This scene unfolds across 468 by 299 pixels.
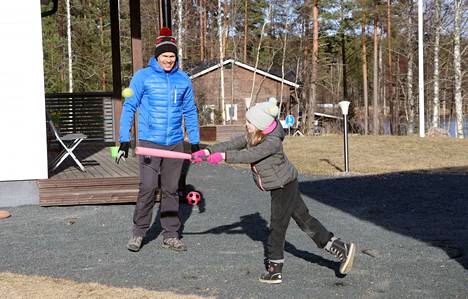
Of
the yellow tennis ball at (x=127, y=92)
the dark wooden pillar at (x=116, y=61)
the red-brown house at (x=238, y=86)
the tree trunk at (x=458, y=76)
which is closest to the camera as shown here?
the yellow tennis ball at (x=127, y=92)

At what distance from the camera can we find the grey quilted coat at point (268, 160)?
179 inches

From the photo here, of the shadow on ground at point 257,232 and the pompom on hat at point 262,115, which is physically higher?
the pompom on hat at point 262,115

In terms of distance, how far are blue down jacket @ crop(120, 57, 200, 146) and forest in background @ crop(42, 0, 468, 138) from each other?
22300 millimetres

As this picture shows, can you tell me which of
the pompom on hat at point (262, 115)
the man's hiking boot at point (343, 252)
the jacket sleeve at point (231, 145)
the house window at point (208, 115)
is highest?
the house window at point (208, 115)

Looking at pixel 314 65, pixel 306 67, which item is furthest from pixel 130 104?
pixel 306 67

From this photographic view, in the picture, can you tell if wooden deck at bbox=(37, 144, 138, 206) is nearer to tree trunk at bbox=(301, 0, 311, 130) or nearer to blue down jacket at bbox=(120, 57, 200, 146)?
blue down jacket at bbox=(120, 57, 200, 146)

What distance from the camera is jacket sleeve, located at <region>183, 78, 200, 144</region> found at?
583 centimetres

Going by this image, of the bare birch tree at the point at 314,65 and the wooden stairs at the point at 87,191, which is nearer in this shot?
the wooden stairs at the point at 87,191

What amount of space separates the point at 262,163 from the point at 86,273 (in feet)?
5.26

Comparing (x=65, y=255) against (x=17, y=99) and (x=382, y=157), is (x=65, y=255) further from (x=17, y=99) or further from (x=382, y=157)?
(x=382, y=157)

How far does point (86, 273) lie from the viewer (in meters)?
4.98

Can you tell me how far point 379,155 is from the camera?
15891mm

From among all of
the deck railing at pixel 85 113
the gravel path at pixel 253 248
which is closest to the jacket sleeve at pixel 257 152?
the gravel path at pixel 253 248

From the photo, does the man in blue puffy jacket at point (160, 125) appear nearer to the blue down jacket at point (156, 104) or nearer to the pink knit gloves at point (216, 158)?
the blue down jacket at point (156, 104)
